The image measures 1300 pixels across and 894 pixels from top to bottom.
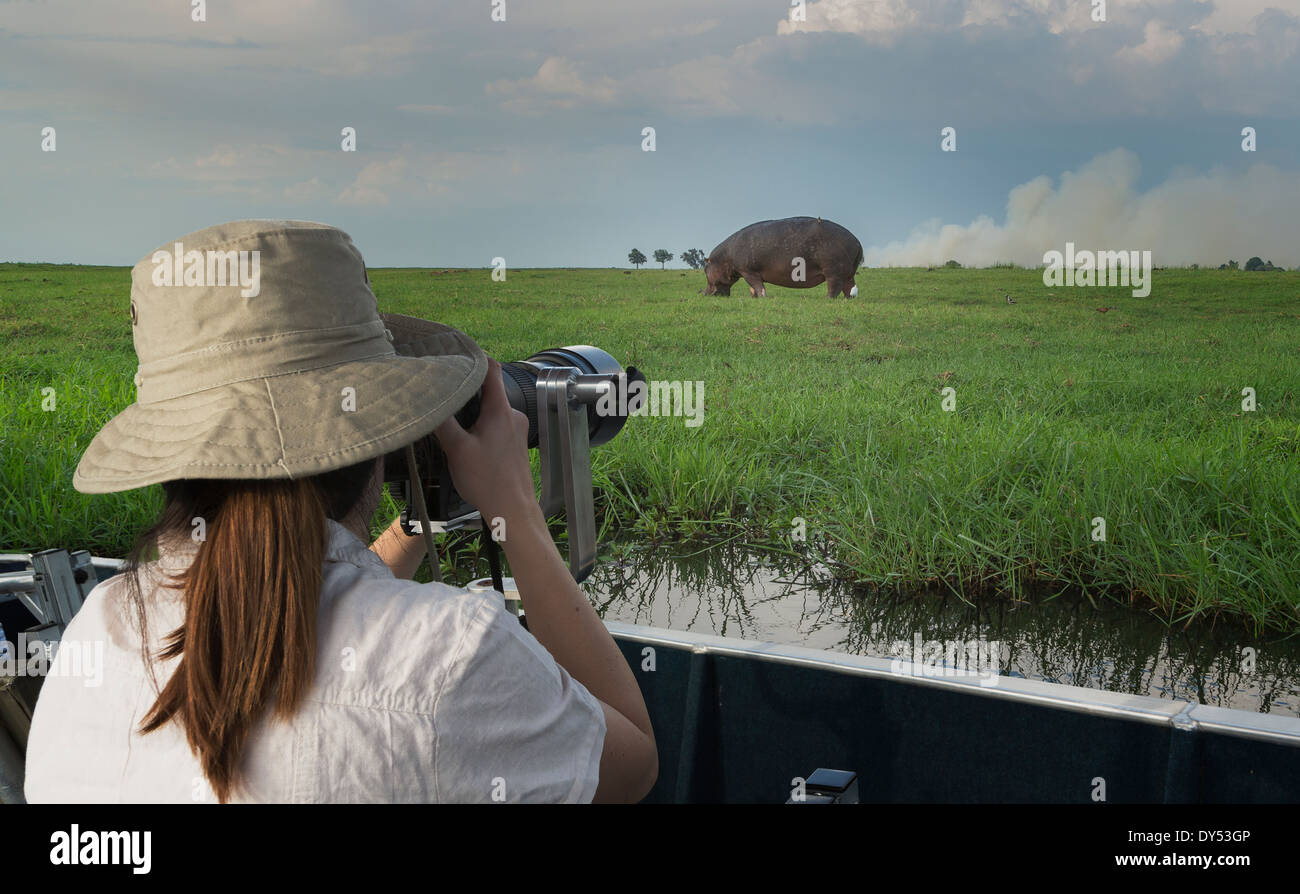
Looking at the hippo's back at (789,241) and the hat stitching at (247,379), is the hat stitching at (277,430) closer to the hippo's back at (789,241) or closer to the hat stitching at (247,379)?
the hat stitching at (247,379)

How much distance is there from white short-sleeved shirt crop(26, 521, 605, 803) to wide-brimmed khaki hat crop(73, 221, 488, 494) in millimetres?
67

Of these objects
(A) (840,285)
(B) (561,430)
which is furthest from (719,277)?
(B) (561,430)

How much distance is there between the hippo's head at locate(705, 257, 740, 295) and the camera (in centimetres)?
1170

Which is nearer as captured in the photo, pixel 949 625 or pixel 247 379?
pixel 247 379

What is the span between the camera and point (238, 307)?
2.01 feet

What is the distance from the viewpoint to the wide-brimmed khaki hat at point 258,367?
1.95 ft

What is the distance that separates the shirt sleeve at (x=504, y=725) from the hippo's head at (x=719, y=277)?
36.8ft

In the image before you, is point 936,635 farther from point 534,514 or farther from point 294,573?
point 294,573

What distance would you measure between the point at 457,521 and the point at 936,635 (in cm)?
194

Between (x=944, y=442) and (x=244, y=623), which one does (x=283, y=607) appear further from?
(x=944, y=442)

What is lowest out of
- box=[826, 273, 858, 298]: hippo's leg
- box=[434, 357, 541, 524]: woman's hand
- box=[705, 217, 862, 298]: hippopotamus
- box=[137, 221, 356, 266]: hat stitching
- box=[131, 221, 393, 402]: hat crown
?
box=[434, 357, 541, 524]: woman's hand

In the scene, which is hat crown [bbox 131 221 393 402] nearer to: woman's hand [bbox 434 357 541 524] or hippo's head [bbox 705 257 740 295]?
woman's hand [bbox 434 357 541 524]

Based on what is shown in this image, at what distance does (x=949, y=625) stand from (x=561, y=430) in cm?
193

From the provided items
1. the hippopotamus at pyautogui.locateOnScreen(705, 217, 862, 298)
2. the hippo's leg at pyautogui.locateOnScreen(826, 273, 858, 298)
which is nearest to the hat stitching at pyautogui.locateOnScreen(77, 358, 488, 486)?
the hippopotamus at pyautogui.locateOnScreen(705, 217, 862, 298)
